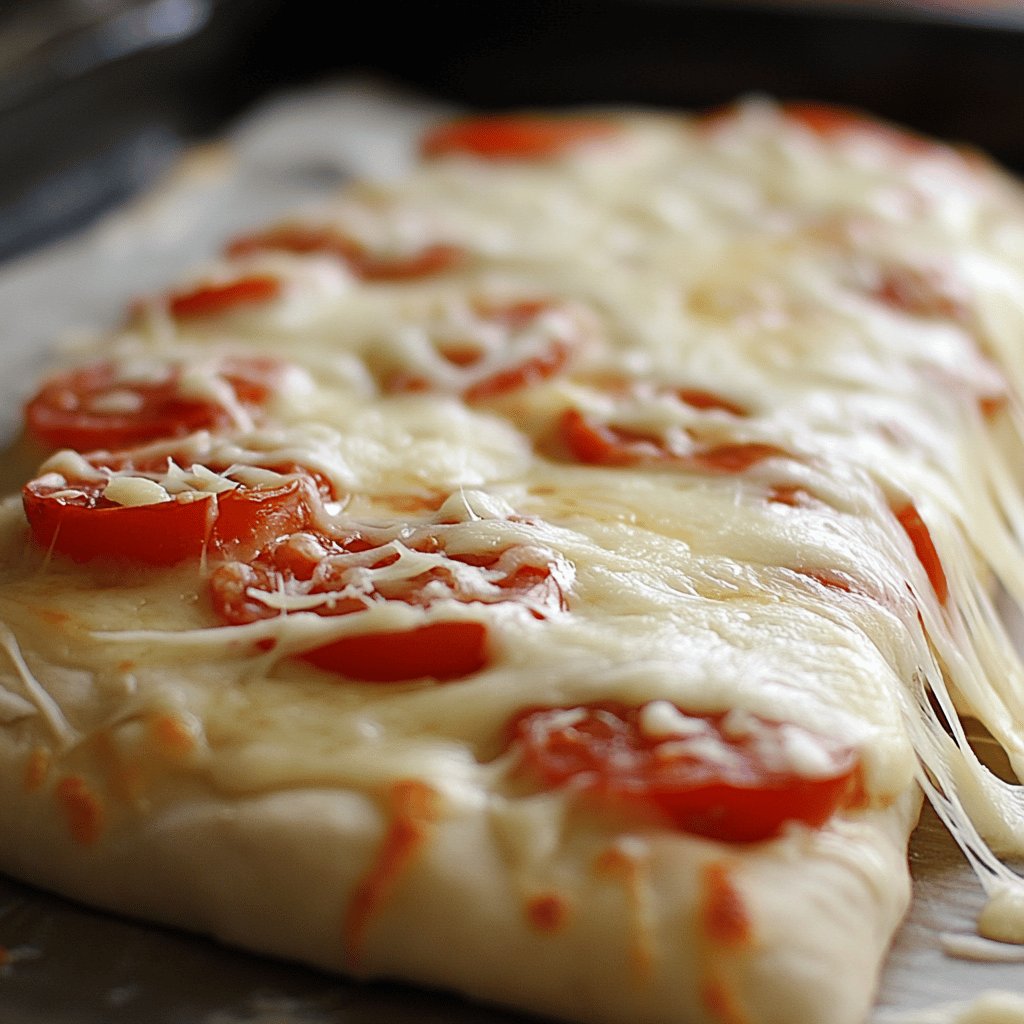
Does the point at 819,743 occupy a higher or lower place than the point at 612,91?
lower

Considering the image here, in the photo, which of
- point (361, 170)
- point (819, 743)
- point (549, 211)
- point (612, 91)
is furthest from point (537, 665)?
point (612, 91)

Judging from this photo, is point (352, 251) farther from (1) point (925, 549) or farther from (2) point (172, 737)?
(2) point (172, 737)

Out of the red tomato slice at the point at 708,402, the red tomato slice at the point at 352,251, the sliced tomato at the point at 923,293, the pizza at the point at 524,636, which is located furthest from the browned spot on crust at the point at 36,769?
the sliced tomato at the point at 923,293

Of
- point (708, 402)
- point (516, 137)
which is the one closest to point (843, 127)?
point (516, 137)

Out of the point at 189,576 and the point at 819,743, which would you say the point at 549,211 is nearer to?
the point at 189,576

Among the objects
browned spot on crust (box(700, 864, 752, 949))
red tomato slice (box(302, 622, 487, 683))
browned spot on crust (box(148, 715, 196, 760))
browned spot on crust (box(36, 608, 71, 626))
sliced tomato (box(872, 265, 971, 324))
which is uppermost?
sliced tomato (box(872, 265, 971, 324))

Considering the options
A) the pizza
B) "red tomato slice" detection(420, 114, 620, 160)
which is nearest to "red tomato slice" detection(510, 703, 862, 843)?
the pizza

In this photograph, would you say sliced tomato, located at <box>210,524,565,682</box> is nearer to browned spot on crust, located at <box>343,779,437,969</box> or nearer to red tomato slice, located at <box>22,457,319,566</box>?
red tomato slice, located at <box>22,457,319,566</box>
